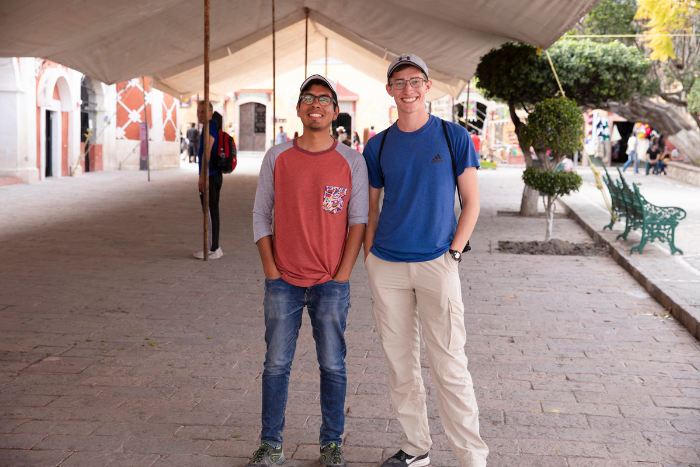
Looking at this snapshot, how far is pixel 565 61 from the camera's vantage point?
1248cm

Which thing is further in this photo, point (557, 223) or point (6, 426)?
point (557, 223)

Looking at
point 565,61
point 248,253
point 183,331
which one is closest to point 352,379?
point 183,331

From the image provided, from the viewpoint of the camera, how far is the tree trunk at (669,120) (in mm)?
22734

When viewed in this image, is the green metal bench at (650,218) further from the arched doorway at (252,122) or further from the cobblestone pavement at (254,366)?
the arched doorway at (252,122)

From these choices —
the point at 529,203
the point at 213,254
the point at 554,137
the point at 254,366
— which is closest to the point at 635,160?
the point at 529,203

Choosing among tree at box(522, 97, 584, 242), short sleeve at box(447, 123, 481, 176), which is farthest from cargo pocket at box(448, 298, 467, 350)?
tree at box(522, 97, 584, 242)

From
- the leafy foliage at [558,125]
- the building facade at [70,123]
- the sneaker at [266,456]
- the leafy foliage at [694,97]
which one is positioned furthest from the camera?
the leafy foliage at [694,97]

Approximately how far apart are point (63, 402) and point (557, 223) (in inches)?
443

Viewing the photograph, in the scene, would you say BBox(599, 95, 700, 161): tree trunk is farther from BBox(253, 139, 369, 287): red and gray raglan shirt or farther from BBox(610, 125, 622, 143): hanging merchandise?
BBox(253, 139, 369, 287): red and gray raglan shirt

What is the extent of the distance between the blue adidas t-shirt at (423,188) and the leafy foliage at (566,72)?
9.06 metres

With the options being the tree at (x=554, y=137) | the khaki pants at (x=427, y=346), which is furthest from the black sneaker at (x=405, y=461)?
the tree at (x=554, y=137)

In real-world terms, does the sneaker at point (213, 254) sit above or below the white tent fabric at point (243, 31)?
below

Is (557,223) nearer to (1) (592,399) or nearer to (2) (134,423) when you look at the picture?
(1) (592,399)

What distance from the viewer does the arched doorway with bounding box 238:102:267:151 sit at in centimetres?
4331
